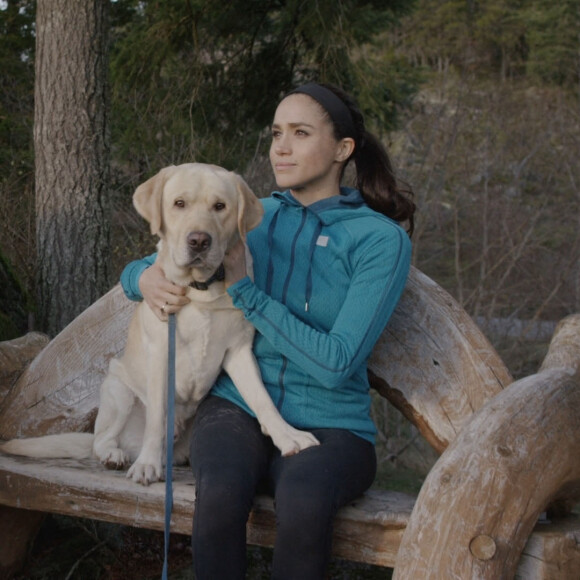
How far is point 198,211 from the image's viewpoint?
2.46 m

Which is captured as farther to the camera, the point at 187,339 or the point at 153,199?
the point at 187,339

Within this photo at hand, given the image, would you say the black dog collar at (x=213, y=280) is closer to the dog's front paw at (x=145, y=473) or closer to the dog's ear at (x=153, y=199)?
the dog's ear at (x=153, y=199)

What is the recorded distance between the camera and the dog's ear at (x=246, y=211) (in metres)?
2.50

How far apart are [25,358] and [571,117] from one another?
7.99m

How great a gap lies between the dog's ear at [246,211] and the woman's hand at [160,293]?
0.99ft

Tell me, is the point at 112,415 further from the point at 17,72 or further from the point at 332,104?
the point at 17,72

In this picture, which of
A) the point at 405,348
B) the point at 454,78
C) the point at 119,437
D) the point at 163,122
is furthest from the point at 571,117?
the point at 119,437

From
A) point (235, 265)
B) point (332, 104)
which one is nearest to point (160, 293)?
point (235, 265)

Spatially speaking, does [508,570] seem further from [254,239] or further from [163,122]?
[163,122]

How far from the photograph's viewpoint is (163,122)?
6.21m

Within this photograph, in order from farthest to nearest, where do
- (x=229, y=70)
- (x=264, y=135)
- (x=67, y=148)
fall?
(x=264, y=135), (x=229, y=70), (x=67, y=148)

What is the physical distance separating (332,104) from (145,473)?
4.82 ft

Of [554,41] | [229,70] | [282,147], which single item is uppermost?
[554,41]

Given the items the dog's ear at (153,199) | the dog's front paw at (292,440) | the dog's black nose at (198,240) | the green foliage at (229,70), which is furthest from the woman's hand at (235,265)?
the green foliage at (229,70)
